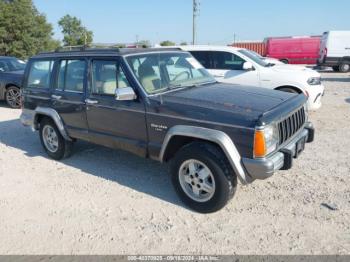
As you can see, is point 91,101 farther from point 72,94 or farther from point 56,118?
point 56,118

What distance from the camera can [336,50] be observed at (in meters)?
19.5

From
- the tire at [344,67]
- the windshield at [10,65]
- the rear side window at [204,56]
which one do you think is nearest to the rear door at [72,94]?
the rear side window at [204,56]

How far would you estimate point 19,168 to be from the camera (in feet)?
18.1

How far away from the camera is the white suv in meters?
7.91

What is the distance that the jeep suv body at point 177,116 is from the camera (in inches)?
137

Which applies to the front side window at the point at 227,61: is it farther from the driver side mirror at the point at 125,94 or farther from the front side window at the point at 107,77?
the driver side mirror at the point at 125,94

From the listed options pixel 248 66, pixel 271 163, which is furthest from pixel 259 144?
pixel 248 66

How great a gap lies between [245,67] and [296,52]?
1885 cm

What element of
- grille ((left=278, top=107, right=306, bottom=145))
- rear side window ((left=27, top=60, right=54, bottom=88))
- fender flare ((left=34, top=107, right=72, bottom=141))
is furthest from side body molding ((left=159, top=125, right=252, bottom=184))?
rear side window ((left=27, top=60, right=54, bottom=88))

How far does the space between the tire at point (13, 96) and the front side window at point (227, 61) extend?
6.29 metres

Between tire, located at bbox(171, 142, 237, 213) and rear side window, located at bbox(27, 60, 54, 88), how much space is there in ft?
9.79

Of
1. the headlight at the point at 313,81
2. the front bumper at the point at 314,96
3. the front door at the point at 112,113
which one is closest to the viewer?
the front door at the point at 112,113

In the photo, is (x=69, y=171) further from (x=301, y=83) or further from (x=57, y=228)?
(x=301, y=83)

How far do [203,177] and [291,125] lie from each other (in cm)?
123
